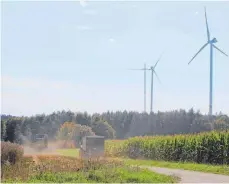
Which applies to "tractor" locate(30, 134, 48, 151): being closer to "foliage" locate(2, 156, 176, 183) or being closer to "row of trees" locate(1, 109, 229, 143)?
"row of trees" locate(1, 109, 229, 143)

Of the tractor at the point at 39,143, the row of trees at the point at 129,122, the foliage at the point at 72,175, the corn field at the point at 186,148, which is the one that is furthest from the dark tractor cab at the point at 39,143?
the foliage at the point at 72,175

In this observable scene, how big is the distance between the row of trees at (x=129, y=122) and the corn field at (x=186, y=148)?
1698cm

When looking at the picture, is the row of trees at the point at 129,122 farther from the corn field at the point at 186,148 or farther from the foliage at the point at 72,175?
the foliage at the point at 72,175

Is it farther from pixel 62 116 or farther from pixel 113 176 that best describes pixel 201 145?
pixel 62 116

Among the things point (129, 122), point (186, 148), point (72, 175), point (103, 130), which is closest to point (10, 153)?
point (72, 175)

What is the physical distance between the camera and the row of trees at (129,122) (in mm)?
48750

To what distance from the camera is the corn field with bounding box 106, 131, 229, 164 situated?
66.4ft

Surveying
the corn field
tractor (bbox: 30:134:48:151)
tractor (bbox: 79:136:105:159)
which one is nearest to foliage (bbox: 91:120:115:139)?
tractor (bbox: 30:134:48:151)

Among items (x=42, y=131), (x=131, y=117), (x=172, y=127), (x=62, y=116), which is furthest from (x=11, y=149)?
(x=131, y=117)

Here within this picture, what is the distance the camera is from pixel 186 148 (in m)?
22.7

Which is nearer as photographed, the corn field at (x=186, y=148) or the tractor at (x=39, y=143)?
the corn field at (x=186, y=148)

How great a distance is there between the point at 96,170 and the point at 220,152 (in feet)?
29.6

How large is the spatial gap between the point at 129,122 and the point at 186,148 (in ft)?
149

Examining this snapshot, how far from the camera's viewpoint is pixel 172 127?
208 ft
